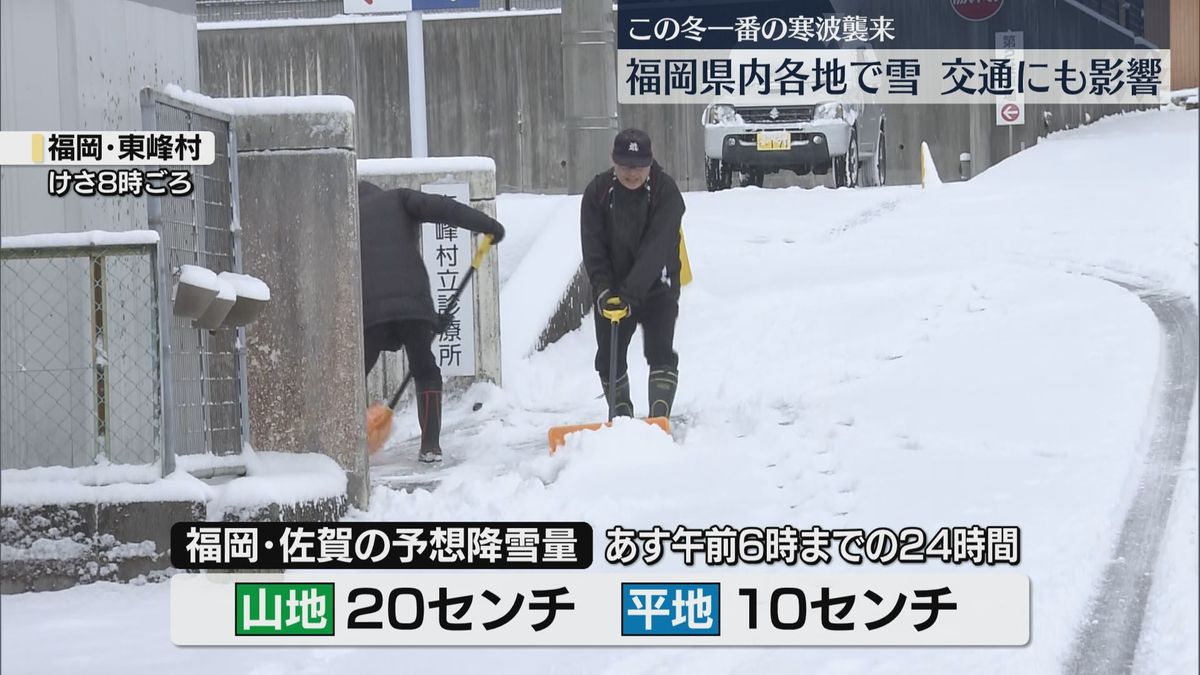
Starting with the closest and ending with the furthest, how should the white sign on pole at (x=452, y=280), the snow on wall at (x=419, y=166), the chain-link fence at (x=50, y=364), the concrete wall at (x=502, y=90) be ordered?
the chain-link fence at (x=50, y=364) → the white sign on pole at (x=452, y=280) → the snow on wall at (x=419, y=166) → the concrete wall at (x=502, y=90)

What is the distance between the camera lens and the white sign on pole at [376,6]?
37.8 ft

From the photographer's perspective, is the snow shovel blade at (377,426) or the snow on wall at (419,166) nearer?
the snow shovel blade at (377,426)

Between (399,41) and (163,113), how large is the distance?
1445cm

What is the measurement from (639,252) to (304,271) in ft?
6.51

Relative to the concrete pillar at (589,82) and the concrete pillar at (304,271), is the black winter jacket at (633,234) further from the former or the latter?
the concrete pillar at (589,82)

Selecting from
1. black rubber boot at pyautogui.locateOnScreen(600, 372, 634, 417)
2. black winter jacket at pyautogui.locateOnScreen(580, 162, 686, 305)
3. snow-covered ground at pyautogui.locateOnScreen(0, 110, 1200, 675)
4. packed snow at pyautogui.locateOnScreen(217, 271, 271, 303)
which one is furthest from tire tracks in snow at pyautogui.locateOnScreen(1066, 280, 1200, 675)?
packed snow at pyautogui.locateOnScreen(217, 271, 271, 303)

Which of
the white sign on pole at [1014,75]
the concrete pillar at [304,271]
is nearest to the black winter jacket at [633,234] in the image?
the concrete pillar at [304,271]

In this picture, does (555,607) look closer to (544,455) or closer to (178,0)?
(544,455)

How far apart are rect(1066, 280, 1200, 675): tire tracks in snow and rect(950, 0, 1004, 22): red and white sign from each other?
12075 mm

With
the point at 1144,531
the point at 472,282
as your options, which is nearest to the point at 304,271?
the point at 1144,531

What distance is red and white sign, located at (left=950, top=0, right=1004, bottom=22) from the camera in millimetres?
20453

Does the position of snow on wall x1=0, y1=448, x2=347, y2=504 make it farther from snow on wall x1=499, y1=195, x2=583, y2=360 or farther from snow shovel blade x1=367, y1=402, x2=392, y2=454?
snow on wall x1=499, y1=195, x2=583, y2=360
